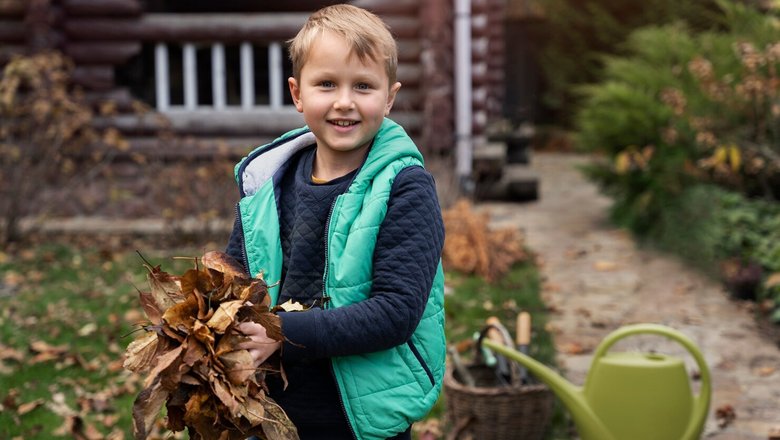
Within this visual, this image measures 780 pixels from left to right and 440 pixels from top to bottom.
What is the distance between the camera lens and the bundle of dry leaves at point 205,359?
1.75 meters

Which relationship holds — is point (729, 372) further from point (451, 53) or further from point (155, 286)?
point (451, 53)

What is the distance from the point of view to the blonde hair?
6.38ft

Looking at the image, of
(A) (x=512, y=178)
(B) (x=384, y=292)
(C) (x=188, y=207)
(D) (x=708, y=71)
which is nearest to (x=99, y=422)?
(B) (x=384, y=292)

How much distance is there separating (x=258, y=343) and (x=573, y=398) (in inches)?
69.7

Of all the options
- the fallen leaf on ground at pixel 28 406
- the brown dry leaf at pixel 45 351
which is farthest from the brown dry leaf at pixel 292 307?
the brown dry leaf at pixel 45 351

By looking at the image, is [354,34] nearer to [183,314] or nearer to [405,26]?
[183,314]

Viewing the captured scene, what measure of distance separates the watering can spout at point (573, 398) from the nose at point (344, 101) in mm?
1533

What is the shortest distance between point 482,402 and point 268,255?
5.43ft

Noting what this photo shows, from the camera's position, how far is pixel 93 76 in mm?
8320

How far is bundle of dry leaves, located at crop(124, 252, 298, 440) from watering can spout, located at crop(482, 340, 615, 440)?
61.9 inches

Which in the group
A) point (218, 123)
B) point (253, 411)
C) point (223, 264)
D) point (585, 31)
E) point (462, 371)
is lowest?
point (462, 371)

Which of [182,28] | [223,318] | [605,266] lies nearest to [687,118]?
[605,266]

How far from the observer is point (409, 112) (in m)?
8.57

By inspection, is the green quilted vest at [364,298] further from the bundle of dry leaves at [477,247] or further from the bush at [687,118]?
the bush at [687,118]
